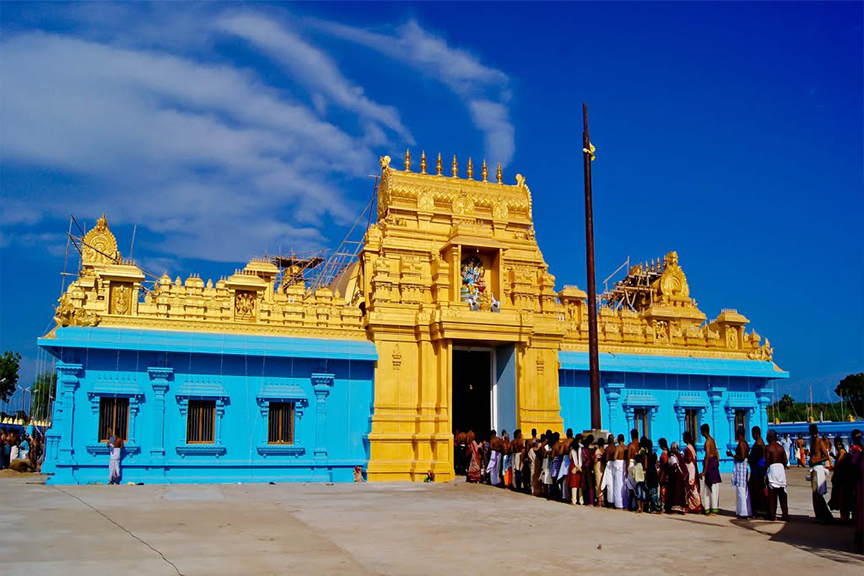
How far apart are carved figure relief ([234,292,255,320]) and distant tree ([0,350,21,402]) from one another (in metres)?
34.6

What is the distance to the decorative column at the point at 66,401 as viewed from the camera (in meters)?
19.3

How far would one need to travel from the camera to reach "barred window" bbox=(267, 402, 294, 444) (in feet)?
70.1

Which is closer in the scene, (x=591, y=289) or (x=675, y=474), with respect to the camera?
(x=675, y=474)

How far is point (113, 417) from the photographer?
1992 centimetres

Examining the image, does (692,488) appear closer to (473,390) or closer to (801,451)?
(473,390)

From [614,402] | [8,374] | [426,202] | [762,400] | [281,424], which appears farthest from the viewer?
[8,374]

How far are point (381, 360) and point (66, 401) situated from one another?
8.11 meters

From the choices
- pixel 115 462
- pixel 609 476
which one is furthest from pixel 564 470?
pixel 115 462

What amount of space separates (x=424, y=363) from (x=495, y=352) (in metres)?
2.74

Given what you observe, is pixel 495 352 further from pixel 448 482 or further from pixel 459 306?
pixel 448 482

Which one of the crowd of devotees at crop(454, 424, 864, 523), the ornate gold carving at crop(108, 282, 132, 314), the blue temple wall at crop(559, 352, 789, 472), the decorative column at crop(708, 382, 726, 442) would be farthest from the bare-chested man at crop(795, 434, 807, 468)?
the ornate gold carving at crop(108, 282, 132, 314)

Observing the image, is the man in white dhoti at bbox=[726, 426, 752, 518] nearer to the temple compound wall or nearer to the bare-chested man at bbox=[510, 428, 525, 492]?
the bare-chested man at bbox=[510, 428, 525, 492]

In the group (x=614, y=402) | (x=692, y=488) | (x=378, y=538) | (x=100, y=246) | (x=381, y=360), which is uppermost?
(x=100, y=246)

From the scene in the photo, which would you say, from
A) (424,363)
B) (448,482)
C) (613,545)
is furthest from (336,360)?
(613,545)
